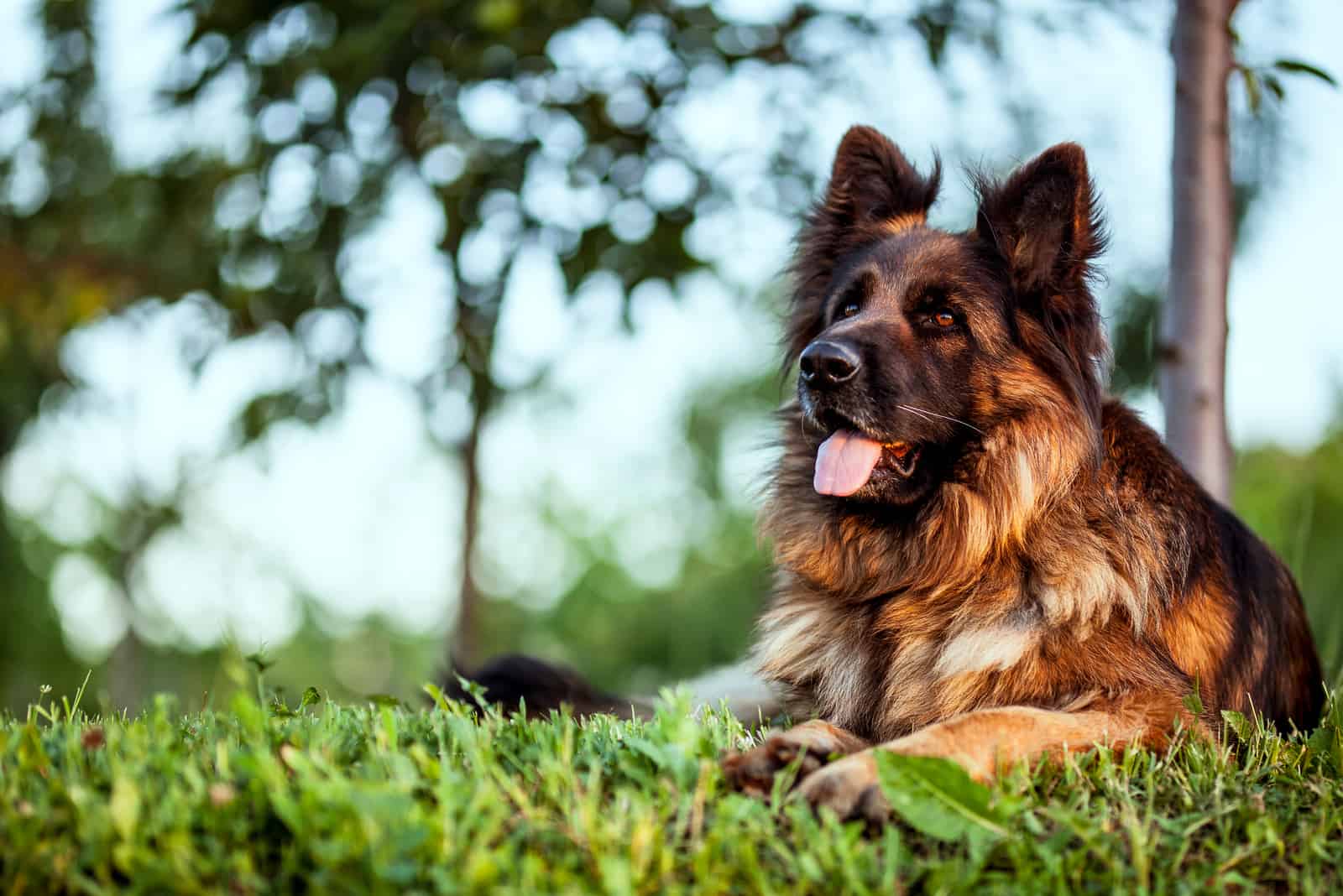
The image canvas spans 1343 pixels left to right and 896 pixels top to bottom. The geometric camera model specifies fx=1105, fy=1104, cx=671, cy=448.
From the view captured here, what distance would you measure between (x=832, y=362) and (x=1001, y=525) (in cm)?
83

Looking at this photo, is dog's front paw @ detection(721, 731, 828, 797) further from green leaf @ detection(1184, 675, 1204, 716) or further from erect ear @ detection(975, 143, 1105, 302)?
erect ear @ detection(975, 143, 1105, 302)

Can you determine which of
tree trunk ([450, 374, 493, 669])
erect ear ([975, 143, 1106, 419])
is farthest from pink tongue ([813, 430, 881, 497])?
tree trunk ([450, 374, 493, 669])

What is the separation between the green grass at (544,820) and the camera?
213 centimetres

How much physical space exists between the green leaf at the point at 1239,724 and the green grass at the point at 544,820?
35cm

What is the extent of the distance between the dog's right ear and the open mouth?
0.87 meters

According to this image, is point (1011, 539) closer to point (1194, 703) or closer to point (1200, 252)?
point (1194, 703)

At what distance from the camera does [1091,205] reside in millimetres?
3938

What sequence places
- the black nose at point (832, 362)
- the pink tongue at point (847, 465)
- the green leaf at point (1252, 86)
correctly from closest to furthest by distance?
1. the black nose at point (832, 362)
2. the pink tongue at point (847, 465)
3. the green leaf at point (1252, 86)

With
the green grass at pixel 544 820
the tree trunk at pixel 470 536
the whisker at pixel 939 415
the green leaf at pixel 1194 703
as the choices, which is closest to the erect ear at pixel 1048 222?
the whisker at pixel 939 415

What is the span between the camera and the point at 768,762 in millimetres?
2684

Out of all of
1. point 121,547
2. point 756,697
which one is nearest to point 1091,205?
point 756,697

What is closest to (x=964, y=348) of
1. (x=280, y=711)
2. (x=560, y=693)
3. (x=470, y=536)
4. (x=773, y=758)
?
(x=773, y=758)

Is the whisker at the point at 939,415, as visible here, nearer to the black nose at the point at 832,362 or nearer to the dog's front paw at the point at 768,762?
the black nose at the point at 832,362

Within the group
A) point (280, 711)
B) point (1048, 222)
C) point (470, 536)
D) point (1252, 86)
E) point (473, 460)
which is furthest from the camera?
point (470, 536)
